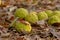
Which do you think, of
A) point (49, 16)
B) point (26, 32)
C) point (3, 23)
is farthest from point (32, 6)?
point (26, 32)

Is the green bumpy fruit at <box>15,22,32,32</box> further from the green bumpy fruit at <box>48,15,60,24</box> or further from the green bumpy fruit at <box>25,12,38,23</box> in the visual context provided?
the green bumpy fruit at <box>48,15,60,24</box>

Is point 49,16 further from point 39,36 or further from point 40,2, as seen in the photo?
point 40,2

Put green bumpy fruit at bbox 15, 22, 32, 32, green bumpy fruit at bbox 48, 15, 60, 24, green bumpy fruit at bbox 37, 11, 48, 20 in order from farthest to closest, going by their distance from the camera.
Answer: green bumpy fruit at bbox 37, 11, 48, 20
green bumpy fruit at bbox 48, 15, 60, 24
green bumpy fruit at bbox 15, 22, 32, 32

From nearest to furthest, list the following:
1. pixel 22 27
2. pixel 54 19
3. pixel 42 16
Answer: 1. pixel 22 27
2. pixel 54 19
3. pixel 42 16

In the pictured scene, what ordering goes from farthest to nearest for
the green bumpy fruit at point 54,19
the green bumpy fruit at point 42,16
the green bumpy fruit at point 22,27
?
the green bumpy fruit at point 42,16 < the green bumpy fruit at point 54,19 < the green bumpy fruit at point 22,27

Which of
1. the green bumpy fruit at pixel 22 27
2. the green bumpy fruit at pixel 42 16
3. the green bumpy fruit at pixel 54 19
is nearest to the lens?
the green bumpy fruit at pixel 22 27

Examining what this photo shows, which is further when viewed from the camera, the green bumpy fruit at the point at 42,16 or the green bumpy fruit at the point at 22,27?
the green bumpy fruit at the point at 42,16

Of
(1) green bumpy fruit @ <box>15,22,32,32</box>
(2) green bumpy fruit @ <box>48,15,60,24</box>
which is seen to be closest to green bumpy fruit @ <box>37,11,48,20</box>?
(2) green bumpy fruit @ <box>48,15,60,24</box>

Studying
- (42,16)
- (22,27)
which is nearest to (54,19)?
(42,16)

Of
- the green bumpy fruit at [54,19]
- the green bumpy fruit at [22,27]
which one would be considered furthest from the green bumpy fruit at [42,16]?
the green bumpy fruit at [22,27]

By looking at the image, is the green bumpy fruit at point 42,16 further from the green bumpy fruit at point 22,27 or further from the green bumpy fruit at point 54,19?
the green bumpy fruit at point 22,27

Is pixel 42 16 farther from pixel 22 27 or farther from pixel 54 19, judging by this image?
pixel 22 27
